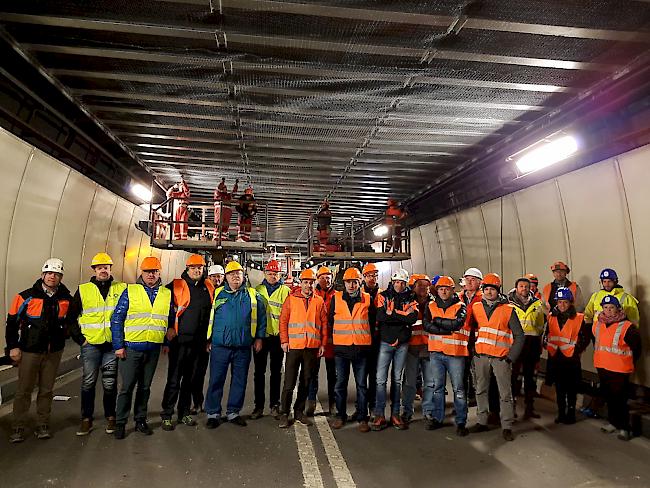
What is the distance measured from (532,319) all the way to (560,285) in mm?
888

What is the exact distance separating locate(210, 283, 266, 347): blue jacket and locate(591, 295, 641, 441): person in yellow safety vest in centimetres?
451

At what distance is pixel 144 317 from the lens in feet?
16.4

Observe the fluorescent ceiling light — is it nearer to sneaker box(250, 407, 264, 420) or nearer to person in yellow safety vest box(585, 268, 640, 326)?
person in yellow safety vest box(585, 268, 640, 326)

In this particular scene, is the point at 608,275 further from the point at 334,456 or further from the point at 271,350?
the point at 271,350

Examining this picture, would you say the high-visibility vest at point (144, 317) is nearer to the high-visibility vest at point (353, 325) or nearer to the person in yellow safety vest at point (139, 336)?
the person in yellow safety vest at point (139, 336)

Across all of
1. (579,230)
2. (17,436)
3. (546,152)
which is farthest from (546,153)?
(17,436)

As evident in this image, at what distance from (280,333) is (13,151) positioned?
14.6 ft

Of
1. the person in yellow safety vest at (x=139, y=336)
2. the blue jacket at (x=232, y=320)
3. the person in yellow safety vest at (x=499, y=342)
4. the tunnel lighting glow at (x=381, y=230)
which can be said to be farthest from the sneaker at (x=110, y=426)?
the tunnel lighting glow at (x=381, y=230)

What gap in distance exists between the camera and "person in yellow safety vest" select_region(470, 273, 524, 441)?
518 cm

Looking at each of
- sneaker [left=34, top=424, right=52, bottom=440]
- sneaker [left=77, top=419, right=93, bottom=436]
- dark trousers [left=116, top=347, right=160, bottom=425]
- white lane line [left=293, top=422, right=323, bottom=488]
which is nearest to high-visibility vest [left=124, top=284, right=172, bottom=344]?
dark trousers [left=116, top=347, right=160, bottom=425]

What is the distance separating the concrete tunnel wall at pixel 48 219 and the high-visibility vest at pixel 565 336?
7648 millimetres

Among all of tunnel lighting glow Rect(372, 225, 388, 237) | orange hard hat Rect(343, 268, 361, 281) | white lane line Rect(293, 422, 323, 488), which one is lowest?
white lane line Rect(293, 422, 323, 488)

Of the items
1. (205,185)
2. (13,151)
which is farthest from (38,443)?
(205,185)

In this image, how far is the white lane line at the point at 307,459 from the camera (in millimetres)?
3970
